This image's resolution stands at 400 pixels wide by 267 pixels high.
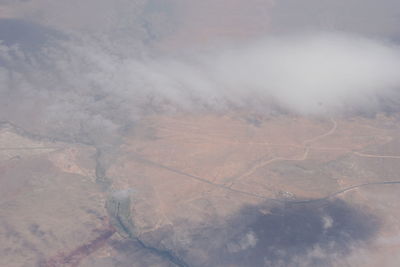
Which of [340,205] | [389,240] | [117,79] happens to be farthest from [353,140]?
[117,79]

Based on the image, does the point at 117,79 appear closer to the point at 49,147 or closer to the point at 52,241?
the point at 49,147

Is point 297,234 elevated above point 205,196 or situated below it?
below

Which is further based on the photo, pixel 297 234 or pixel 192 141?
pixel 192 141

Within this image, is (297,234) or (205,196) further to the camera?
(205,196)
